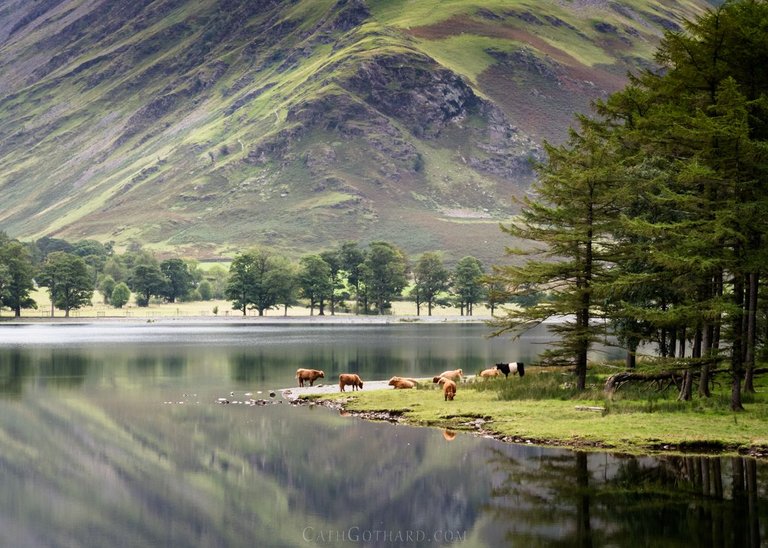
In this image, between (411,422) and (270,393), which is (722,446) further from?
(270,393)

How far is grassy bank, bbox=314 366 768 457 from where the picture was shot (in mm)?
42406

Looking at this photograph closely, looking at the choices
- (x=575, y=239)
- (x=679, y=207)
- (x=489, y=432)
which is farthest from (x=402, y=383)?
(x=679, y=207)

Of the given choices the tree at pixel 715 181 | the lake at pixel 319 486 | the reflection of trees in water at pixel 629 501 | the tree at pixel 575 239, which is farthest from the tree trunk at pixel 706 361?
the lake at pixel 319 486

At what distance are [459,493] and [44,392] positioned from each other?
43.1m

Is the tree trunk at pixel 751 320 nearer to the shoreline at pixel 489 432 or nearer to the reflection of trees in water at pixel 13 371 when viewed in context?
the shoreline at pixel 489 432

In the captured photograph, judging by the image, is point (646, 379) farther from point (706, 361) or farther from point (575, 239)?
point (575, 239)

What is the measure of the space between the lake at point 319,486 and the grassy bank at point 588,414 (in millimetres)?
1799

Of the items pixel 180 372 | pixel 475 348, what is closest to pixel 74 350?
pixel 180 372

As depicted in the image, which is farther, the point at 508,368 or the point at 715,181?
the point at 508,368

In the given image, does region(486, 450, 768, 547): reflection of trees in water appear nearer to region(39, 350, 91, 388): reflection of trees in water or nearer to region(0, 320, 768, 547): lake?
region(0, 320, 768, 547): lake

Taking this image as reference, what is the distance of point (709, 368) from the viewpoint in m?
51.3

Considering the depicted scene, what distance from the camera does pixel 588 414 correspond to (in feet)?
163

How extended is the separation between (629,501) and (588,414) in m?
15.5

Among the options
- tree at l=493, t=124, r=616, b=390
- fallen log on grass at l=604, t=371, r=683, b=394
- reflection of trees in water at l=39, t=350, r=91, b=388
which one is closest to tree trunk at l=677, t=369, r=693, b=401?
fallen log on grass at l=604, t=371, r=683, b=394
